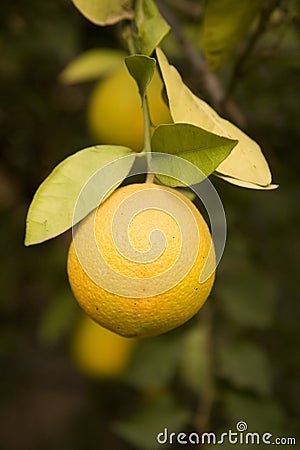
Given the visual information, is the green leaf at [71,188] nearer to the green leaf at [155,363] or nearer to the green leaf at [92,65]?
the green leaf at [92,65]

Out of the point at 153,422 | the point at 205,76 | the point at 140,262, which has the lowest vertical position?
the point at 153,422

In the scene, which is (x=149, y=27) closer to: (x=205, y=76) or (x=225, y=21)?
(x=225, y=21)

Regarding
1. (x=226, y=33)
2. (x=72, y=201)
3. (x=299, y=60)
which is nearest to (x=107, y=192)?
(x=72, y=201)

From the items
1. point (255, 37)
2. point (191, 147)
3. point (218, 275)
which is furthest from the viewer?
point (218, 275)

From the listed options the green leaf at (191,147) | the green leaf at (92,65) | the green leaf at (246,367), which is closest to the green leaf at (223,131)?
the green leaf at (191,147)

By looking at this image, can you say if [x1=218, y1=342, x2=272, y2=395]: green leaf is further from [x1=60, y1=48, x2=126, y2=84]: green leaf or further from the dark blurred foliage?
[x1=60, y1=48, x2=126, y2=84]: green leaf

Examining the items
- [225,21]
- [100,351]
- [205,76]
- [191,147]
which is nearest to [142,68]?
[191,147]

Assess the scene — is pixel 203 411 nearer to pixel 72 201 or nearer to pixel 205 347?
pixel 205 347
